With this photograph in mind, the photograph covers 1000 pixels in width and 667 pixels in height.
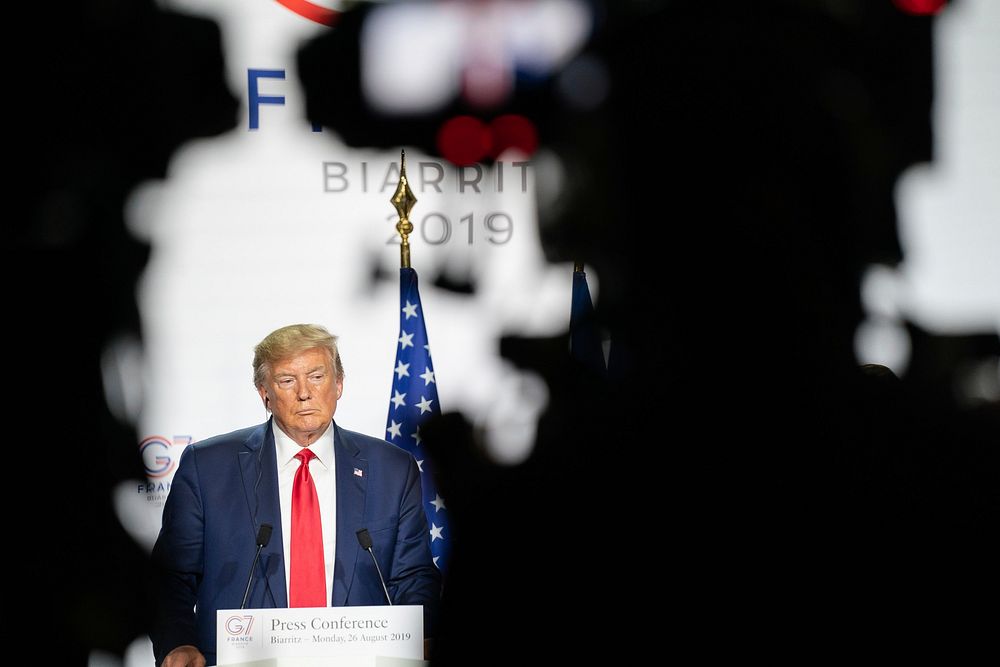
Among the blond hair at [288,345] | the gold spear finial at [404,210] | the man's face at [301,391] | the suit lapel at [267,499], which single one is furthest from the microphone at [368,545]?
the gold spear finial at [404,210]

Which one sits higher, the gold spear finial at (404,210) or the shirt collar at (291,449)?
the gold spear finial at (404,210)

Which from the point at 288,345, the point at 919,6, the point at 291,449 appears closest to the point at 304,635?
A: the point at 291,449

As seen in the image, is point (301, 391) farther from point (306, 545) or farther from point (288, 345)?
point (306, 545)

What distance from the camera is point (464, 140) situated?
9.82 ft

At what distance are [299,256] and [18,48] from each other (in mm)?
992

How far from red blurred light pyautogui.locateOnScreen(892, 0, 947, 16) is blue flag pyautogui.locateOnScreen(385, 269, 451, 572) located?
166cm

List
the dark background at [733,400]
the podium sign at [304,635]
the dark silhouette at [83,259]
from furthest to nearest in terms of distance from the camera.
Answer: the dark background at [733,400] → the dark silhouette at [83,259] → the podium sign at [304,635]

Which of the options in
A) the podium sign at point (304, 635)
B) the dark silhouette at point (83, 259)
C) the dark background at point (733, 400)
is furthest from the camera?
the dark background at point (733, 400)

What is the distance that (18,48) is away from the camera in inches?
115

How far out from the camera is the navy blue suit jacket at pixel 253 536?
2.87m

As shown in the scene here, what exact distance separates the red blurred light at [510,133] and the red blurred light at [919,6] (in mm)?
1171

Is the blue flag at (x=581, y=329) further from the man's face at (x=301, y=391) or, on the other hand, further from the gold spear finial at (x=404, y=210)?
the man's face at (x=301, y=391)

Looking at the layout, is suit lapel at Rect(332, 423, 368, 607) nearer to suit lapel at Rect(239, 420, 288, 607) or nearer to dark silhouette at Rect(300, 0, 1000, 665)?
suit lapel at Rect(239, 420, 288, 607)

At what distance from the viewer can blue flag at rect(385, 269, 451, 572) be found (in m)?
2.94
